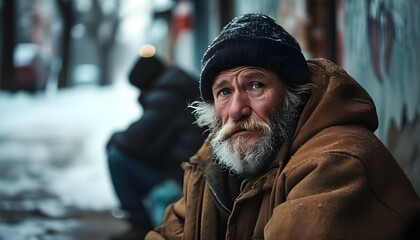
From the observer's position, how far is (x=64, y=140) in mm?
9289

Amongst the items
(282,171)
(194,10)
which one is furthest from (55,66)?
(282,171)

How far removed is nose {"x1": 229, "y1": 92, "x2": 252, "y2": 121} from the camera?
2299 millimetres

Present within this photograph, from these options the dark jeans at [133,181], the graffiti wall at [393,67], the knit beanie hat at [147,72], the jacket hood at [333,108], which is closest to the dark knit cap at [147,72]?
the knit beanie hat at [147,72]

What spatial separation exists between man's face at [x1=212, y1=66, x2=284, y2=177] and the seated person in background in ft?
8.48

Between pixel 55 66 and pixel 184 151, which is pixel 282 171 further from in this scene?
pixel 55 66

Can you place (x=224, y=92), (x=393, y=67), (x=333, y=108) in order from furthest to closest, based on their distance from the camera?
(x=393, y=67), (x=224, y=92), (x=333, y=108)

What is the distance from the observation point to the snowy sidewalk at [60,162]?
564 centimetres

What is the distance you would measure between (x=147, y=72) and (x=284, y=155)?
3.27m

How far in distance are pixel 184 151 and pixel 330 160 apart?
308cm

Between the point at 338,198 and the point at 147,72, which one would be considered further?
the point at 147,72

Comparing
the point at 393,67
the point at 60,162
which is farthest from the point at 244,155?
the point at 60,162

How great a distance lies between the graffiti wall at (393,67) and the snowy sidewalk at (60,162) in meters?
2.57

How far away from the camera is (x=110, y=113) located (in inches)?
382

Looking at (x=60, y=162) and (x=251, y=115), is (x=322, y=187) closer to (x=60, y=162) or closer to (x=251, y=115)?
(x=251, y=115)
